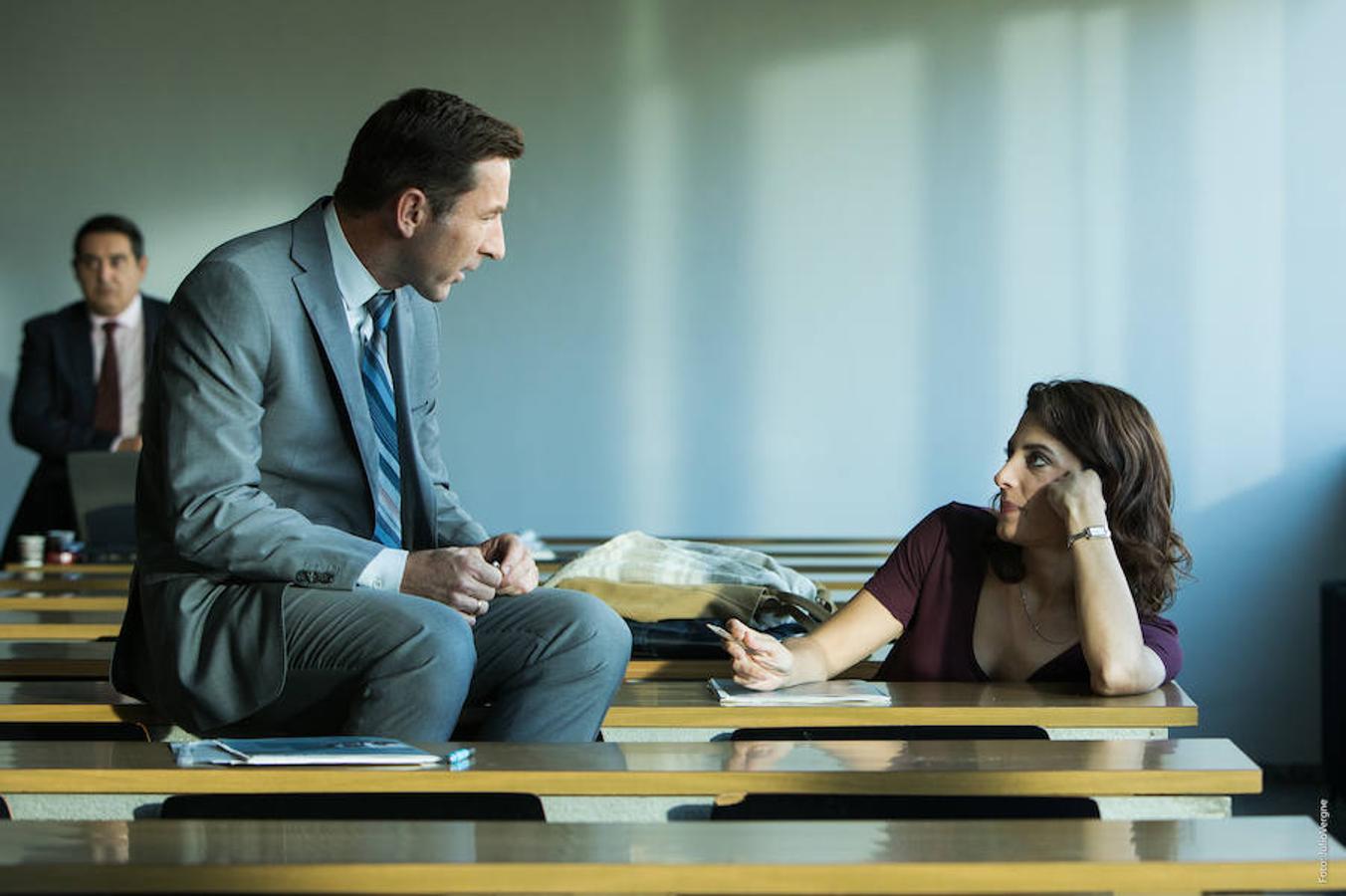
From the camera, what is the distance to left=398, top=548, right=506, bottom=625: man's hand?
2383mm

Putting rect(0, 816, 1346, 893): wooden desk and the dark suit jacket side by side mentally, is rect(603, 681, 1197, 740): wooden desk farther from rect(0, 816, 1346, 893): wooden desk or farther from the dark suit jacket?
the dark suit jacket

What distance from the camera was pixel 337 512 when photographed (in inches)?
99.3

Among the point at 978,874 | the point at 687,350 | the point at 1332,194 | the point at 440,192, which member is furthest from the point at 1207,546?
the point at 978,874

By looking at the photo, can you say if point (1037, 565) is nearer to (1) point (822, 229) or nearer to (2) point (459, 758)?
(2) point (459, 758)

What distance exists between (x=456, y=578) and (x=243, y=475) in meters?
0.31

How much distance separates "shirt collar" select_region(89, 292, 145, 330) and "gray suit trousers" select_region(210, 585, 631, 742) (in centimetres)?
353

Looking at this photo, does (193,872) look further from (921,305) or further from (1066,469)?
(921,305)

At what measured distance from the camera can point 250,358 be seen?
2.38m

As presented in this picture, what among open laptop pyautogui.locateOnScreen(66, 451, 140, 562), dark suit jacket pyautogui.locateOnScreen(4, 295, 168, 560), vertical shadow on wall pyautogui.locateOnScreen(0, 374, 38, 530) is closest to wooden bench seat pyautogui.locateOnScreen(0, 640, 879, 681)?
open laptop pyautogui.locateOnScreen(66, 451, 140, 562)

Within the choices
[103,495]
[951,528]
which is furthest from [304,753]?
[103,495]

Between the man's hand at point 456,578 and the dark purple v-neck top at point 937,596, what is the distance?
67cm

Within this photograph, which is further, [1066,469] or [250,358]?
[1066,469]

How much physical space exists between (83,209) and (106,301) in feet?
2.71

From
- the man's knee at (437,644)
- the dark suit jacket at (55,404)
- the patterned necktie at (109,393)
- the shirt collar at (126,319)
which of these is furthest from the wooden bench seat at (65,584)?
the man's knee at (437,644)
